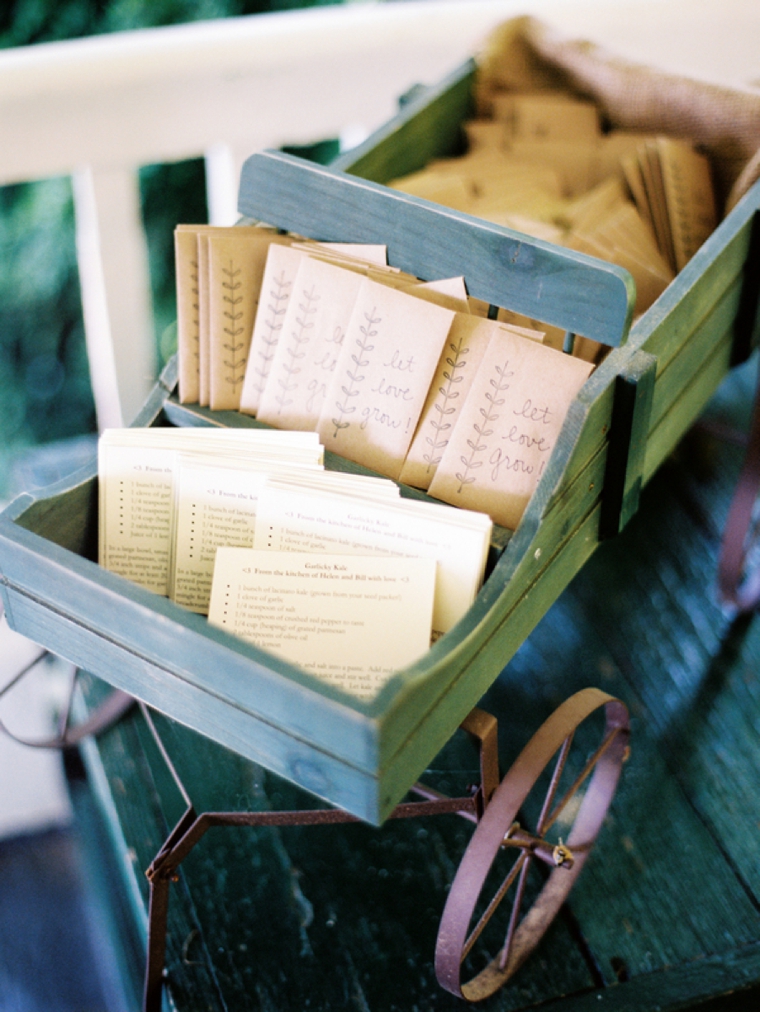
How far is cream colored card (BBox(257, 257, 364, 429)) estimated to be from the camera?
118cm

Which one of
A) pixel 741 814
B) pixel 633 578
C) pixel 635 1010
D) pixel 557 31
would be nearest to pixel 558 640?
pixel 633 578

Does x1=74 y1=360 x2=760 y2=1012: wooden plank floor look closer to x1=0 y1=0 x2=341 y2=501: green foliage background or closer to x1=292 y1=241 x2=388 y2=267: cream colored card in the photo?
x1=292 y1=241 x2=388 y2=267: cream colored card

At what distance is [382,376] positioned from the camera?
1.16m

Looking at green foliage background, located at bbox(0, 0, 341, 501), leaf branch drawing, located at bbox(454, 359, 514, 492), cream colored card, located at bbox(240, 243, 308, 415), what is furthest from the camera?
green foliage background, located at bbox(0, 0, 341, 501)

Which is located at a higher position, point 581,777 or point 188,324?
point 188,324

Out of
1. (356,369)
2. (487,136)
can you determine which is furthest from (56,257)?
(356,369)

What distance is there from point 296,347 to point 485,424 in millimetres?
263

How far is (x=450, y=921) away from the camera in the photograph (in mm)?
1059

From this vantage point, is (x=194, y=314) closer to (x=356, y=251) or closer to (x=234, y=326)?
(x=234, y=326)

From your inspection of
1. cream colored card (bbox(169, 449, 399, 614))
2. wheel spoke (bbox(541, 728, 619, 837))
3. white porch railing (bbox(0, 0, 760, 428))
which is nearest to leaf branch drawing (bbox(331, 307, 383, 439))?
cream colored card (bbox(169, 449, 399, 614))

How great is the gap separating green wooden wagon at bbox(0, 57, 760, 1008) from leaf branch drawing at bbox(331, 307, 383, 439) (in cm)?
5

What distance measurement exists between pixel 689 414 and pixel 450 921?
781 millimetres

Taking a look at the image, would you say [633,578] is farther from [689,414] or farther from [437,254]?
[437,254]

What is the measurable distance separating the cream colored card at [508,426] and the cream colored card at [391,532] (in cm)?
9
